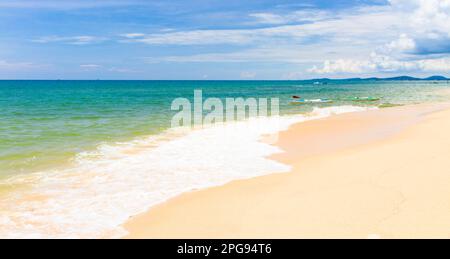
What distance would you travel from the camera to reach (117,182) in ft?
35.0

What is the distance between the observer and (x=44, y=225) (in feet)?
24.8

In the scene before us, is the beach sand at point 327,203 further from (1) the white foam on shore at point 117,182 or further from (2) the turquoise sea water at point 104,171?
(2) the turquoise sea water at point 104,171

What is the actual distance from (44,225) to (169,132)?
46.9 ft

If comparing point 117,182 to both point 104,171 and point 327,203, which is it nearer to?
point 104,171

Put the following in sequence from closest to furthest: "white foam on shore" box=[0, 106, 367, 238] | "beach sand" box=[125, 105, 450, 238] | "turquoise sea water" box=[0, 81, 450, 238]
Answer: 1. "beach sand" box=[125, 105, 450, 238]
2. "white foam on shore" box=[0, 106, 367, 238]
3. "turquoise sea water" box=[0, 81, 450, 238]

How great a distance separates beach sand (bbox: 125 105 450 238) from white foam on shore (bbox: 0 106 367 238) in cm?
66

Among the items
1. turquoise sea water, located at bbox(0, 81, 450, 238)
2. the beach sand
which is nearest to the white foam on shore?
turquoise sea water, located at bbox(0, 81, 450, 238)

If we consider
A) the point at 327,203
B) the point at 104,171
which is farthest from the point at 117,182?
the point at 327,203

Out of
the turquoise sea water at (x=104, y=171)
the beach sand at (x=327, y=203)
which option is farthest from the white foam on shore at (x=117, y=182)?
the beach sand at (x=327, y=203)

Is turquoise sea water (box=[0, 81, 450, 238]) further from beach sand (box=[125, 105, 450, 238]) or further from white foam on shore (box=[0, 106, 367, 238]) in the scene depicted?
beach sand (box=[125, 105, 450, 238])

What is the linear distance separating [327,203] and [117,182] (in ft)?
19.2

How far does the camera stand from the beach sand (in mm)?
6977
